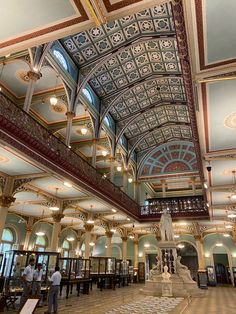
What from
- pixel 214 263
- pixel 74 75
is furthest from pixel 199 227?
pixel 74 75

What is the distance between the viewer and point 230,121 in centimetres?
710

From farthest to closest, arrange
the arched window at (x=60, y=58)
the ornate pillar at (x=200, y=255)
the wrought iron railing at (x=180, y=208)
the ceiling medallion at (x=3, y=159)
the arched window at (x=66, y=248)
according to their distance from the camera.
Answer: the arched window at (x=66, y=248) → the ornate pillar at (x=200, y=255) → the wrought iron railing at (x=180, y=208) → the arched window at (x=60, y=58) → the ceiling medallion at (x=3, y=159)

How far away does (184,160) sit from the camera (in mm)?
23188

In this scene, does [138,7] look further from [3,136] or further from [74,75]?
[74,75]

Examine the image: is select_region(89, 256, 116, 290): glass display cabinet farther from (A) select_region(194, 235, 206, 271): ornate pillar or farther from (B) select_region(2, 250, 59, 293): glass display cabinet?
(A) select_region(194, 235, 206, 271): ornate pillar

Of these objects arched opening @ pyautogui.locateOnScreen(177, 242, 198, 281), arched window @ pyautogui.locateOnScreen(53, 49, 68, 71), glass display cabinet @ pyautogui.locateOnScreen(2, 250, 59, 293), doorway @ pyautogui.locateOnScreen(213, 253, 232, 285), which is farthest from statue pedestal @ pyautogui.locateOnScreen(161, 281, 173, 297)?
doorway @ pyautogui.locateOnScreen(213, 253, 232, 285)

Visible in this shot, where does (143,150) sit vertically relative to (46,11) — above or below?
above

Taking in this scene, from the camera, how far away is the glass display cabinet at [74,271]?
1217 cm

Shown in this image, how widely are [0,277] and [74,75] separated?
10385 mm

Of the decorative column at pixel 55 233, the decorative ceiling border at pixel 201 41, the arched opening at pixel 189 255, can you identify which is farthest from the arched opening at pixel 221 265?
the decorative ceiling border at pixel 201 41

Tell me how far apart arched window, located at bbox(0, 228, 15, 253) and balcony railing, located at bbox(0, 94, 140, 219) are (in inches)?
397

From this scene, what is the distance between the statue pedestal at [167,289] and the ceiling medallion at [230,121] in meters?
8.53

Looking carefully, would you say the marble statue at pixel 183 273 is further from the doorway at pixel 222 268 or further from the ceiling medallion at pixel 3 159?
the doorway at pixel 222 268

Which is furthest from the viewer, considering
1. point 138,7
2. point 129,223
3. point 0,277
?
point 129,223
